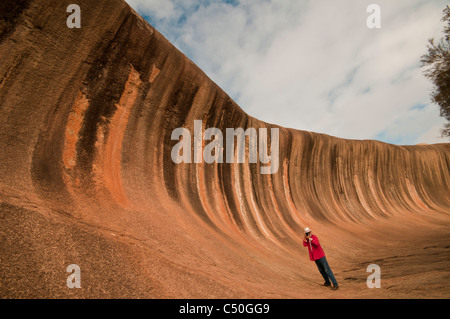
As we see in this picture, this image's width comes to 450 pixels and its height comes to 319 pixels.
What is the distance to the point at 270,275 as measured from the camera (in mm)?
4965

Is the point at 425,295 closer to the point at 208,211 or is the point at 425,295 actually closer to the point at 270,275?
the point at 270,275

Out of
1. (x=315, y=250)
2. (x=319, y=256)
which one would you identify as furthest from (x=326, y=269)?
(x=315, y=250)

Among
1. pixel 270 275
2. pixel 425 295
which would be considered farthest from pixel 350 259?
pixel 425 295

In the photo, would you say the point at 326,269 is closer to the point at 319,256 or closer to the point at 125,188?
the point at 319,256

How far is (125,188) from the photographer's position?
4.92 metres

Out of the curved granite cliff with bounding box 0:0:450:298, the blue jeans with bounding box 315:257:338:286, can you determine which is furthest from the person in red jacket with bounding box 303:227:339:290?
the curved granite cliff with bounding box 0:0:450:298

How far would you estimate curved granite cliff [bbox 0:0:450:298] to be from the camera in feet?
9.71

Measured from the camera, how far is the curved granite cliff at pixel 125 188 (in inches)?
116

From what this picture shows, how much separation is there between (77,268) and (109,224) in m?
1.06

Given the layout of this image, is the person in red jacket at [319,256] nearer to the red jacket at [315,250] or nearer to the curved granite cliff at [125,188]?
the red jacket at [315,250]

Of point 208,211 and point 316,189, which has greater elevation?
point 316,189

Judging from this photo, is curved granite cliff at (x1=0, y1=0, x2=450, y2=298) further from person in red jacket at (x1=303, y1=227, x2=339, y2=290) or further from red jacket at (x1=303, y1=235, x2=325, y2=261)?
red jacket at (x1=303, y1=235, x2=325, y2=261)

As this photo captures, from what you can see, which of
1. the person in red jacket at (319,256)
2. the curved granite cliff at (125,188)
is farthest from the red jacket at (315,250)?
the curved granite cliff at (125,188)

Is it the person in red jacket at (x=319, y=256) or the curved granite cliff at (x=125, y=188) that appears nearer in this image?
the curved granite cliff at (x=125, y=188)
